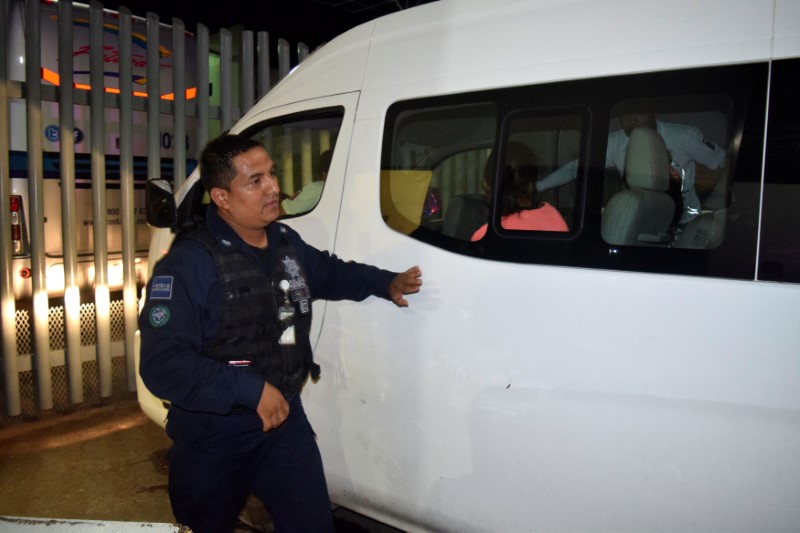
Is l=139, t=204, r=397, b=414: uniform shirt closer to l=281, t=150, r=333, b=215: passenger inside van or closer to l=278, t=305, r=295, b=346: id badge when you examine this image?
l=278, t=305, r=295, b=346: id badge

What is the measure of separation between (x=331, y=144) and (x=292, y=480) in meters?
1.32

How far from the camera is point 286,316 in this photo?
1.96 meters

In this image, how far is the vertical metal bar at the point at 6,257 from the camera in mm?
3857

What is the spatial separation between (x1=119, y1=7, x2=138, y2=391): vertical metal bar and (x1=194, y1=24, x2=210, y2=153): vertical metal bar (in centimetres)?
47

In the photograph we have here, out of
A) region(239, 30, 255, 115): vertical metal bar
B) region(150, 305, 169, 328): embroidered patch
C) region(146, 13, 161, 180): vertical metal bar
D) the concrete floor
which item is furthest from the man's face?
region(239, 30, 255, 115): vertical metal bar

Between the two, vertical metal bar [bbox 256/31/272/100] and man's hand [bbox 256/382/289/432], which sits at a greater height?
vertical metal bar [bbox 256/31/272/100]

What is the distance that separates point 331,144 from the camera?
8.50 feet

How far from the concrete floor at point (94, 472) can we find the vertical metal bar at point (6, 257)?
25 centimetres

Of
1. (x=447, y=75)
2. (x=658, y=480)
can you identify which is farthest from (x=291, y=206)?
(x=658, y=480)

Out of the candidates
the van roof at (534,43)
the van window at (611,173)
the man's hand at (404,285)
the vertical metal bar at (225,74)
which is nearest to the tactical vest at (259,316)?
the man's hand at (404,285)

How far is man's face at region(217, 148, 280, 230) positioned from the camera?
76.4 inches

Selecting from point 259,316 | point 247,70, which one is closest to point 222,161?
point 259,316

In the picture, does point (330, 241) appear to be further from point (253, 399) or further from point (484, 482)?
point (484, 482)

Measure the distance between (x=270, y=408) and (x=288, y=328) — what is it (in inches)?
11.9
